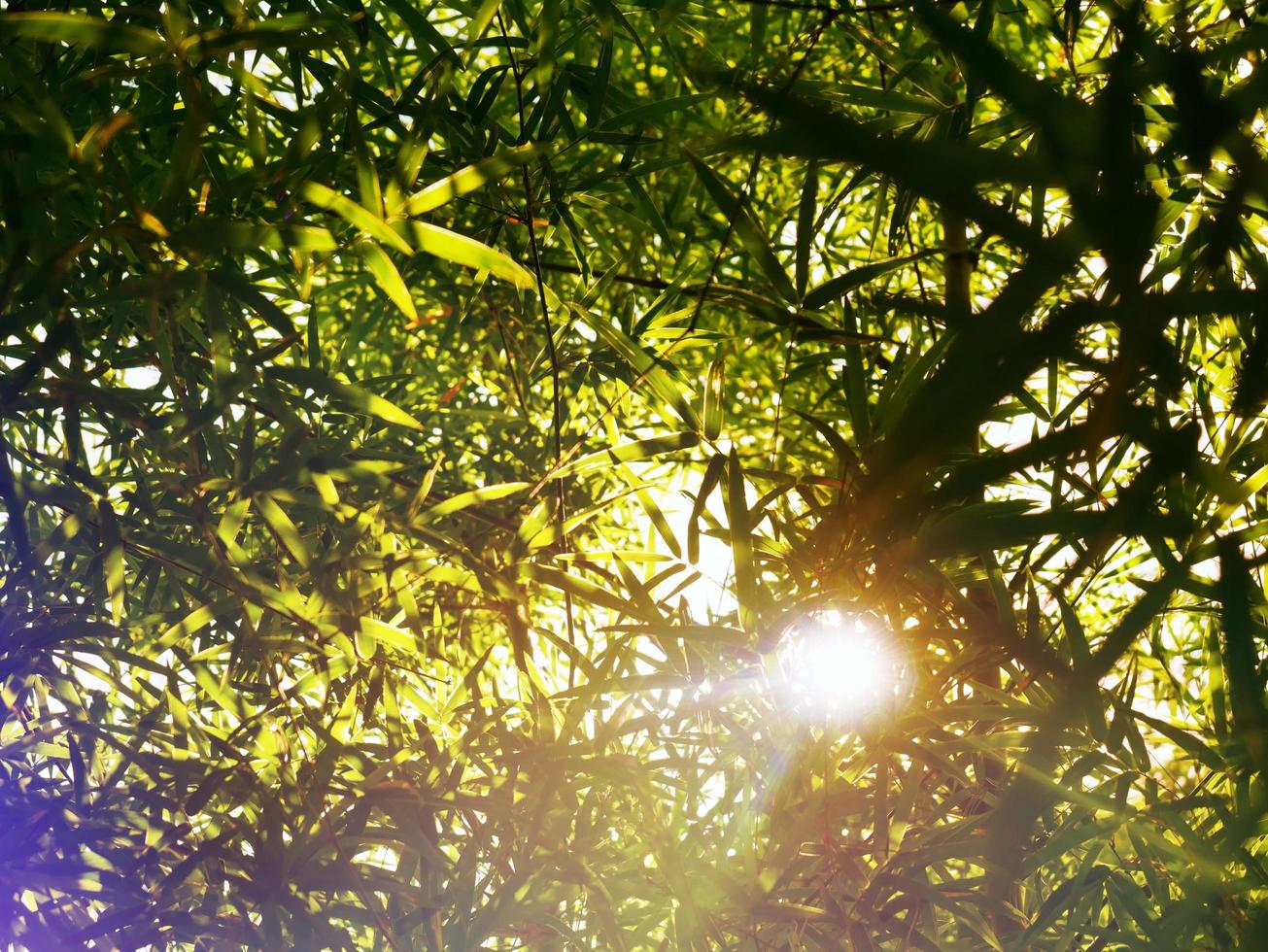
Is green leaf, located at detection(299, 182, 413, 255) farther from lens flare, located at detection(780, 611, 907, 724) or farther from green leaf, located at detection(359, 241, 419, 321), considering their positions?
lens flare, located at detection(780, 611, 907, 724)

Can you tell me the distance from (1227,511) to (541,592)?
37.4 inches

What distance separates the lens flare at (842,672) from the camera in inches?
23.0

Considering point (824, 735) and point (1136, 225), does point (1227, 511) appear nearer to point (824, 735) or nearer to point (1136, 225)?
point (1136, 225)

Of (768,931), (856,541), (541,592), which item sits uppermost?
(541,592)

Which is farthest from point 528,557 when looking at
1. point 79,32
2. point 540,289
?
point 79,32

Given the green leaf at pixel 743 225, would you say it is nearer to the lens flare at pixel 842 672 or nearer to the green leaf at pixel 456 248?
the green leaf at pixel 456 248

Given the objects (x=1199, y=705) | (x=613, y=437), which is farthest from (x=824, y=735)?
(x=1199, y=705)

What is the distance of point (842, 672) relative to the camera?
582 millimetres

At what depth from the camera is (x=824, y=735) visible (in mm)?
595

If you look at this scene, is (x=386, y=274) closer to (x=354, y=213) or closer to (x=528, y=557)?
(x=354, y=213)

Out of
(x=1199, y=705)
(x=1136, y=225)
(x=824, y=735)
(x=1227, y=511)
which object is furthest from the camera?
(x=1199, y=705)

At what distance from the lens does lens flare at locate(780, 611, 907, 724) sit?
0.58m

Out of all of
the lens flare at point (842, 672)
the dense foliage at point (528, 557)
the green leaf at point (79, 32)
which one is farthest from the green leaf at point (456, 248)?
the lens flare at point (842, 672)

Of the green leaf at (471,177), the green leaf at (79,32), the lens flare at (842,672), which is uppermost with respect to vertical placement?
the green leaf at (79,32)
